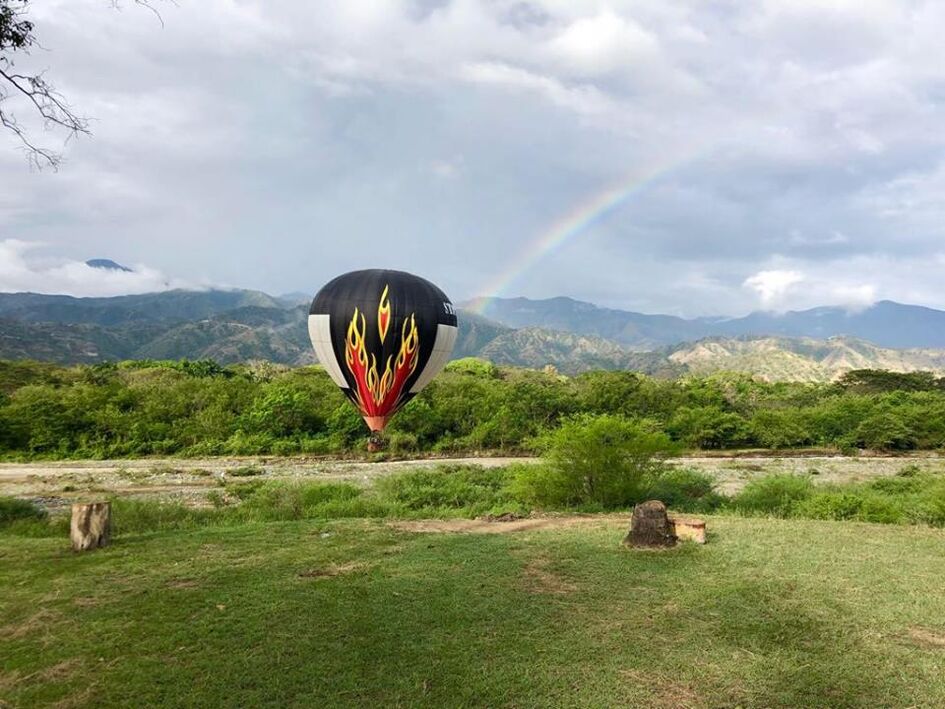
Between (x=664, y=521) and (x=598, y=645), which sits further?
(x=664, y=521)

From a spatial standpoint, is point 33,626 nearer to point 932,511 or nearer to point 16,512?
point 16,512

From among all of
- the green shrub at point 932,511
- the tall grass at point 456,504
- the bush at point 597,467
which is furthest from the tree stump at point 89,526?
the green shrub at point 932,511

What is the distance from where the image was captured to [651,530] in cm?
1002

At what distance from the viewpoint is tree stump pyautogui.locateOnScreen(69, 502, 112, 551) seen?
33.1 ft

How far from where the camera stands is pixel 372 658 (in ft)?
20.2

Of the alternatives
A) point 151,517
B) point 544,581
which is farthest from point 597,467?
point 151,517

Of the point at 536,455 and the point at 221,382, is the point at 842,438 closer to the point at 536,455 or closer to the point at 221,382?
the point at 536,455

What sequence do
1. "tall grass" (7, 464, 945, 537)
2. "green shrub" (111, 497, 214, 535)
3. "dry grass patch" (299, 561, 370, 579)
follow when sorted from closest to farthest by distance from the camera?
"dry grass patch" (299, 561, 370, 579), "green shrub" (111, 497, 214, 535), "tall grass" (7, 464, 945, 537)

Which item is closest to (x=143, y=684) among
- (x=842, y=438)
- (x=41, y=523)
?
(x=41, y=523)

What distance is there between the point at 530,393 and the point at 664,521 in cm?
3005

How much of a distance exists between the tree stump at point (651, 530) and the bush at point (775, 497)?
5990 millimetres

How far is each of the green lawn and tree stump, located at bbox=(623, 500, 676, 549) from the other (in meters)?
0.29

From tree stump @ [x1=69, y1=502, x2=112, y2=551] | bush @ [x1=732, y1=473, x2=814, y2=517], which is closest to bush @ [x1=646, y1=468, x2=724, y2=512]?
bush @ [x1=732, y1=473, x2=814, y2=517]

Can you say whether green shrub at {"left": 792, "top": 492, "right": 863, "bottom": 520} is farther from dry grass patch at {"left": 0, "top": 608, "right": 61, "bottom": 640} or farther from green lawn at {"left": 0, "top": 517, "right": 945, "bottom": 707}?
dry grass patch at {"left": 0, "top": 608, "right": 61, "bottom": 640}
